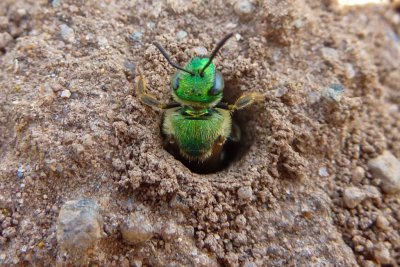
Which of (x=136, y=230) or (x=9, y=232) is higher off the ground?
(x=136, y=230)

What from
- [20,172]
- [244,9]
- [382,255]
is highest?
[244,9]

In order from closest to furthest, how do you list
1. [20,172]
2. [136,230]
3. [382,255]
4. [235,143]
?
[136,230], [20,172], [382,255], [235,143]

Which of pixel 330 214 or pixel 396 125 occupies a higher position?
pixel 396 125

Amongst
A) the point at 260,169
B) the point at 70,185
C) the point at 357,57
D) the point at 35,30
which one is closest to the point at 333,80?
the point at 357,57

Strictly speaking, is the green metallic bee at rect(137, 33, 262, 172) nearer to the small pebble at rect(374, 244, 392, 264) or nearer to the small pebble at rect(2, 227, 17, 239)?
the small pebble at rect(2, 227, 17, 239)

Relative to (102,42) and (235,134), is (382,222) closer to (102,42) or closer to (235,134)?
(235,134)

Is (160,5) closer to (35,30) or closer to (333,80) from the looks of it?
(35,30)

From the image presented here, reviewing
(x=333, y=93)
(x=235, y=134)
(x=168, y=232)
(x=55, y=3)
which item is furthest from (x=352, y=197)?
(x=55, y=3)

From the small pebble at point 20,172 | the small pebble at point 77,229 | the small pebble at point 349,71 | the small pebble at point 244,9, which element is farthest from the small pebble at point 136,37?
the small pebble at point 349,71
